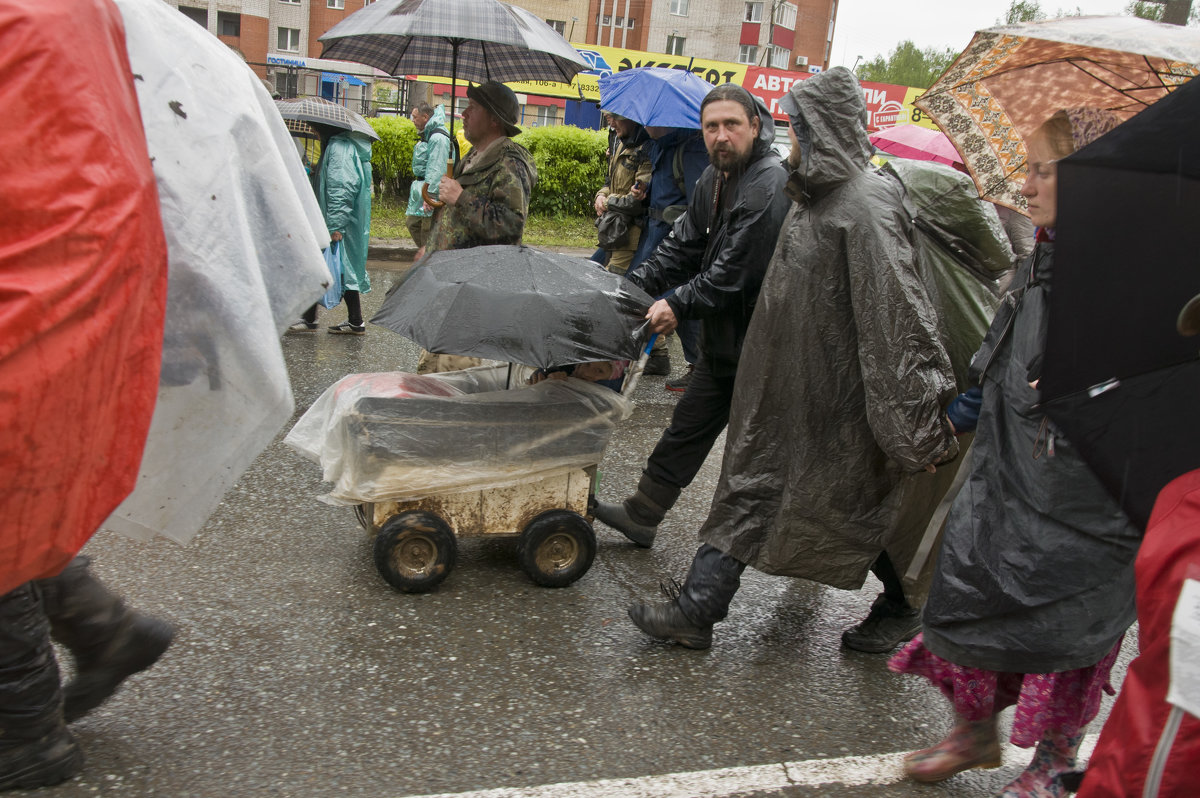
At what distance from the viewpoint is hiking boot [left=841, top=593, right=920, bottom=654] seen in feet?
11.3

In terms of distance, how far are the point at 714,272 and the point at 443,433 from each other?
1102mm

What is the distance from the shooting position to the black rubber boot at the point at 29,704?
217 cm

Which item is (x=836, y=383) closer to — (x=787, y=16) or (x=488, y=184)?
(x=488, y=184)

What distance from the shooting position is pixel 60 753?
2338 millimetres

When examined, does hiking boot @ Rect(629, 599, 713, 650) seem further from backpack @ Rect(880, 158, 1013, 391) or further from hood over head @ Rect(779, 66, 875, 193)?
hood over head @ Rect(779, 66, 875, 193)

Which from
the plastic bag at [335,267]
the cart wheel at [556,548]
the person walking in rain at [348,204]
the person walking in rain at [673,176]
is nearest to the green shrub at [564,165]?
the person walking in rain at [348,204]

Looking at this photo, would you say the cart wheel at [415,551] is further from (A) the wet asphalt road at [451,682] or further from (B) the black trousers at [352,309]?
(B) the black trousers at [352,309]

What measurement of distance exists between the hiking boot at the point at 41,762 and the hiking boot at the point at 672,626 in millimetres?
1689

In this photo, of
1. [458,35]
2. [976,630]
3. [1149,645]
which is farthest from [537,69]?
[1149,645]

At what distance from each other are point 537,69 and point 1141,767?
5270mm

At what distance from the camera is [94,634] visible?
2492mm

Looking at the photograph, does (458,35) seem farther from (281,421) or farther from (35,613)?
(35,613)

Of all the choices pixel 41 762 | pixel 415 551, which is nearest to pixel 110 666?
pixel 41 762

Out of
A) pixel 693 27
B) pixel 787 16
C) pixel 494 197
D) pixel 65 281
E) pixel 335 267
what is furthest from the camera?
pixel 787 16
